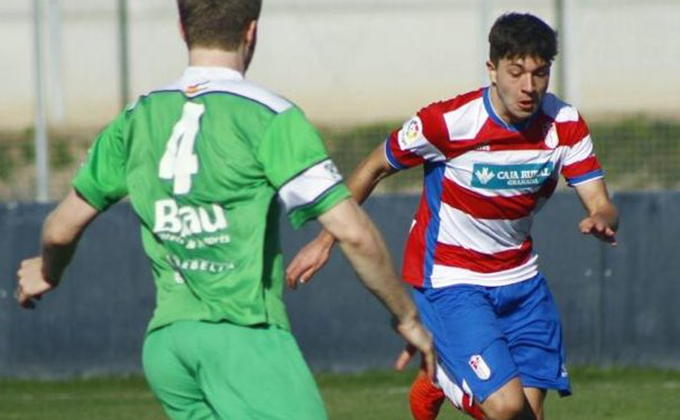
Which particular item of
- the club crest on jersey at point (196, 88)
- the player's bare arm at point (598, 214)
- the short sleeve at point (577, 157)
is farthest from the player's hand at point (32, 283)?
the short sleeve at point (577, 157)

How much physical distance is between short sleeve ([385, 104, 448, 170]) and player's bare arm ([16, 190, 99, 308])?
2.48 m

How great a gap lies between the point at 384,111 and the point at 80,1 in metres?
2.69

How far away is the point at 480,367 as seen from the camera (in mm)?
7387

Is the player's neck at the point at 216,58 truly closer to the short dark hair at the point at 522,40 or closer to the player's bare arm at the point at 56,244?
the player's bare arm at the point at 56,244

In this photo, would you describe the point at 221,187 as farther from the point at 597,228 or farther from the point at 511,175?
the point at 511,175

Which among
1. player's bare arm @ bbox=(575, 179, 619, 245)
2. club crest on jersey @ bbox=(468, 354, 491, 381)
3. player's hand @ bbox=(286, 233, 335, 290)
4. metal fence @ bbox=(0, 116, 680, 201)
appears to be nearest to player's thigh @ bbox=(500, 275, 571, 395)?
club crest on jersey @ bbox=(468, 354, 491, 381)

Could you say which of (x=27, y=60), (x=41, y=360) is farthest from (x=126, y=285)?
(x=27, y=60)

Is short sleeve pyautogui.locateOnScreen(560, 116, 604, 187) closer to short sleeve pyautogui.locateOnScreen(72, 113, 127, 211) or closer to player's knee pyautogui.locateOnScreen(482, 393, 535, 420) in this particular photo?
player's knee pyautogui.locateOnScreen(482, 393, 535, 420)

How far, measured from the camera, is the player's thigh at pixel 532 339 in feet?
25.0

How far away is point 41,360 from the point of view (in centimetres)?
1282

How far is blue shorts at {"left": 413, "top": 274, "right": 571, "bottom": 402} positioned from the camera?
7477 millimetres

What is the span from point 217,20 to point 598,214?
2634 mm

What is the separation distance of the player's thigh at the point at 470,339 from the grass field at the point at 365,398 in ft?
9.34

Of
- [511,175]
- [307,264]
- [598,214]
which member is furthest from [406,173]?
[307,264]
